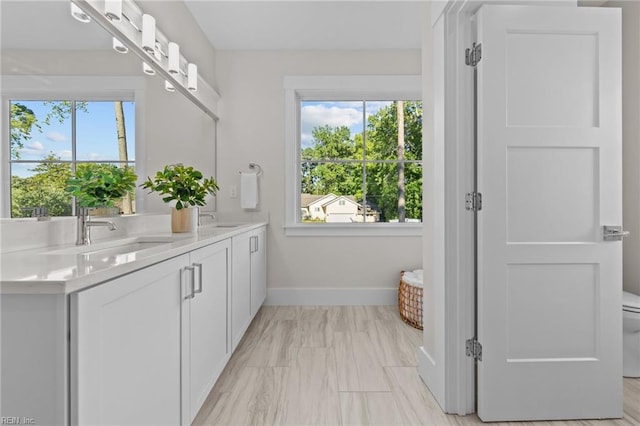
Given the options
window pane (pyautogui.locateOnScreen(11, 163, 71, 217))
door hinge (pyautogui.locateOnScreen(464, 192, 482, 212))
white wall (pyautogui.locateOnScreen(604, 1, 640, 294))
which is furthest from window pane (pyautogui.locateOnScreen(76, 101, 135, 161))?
white wall (pyautogui.locateOnScreen(604, 1, 640, 294))

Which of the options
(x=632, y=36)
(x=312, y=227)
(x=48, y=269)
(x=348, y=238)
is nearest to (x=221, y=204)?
(x=312, y=227)

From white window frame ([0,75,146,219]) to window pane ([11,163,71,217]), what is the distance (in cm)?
3

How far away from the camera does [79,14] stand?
5.26 feet

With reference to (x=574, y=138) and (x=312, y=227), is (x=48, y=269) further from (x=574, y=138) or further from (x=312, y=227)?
(x=312, y=227)

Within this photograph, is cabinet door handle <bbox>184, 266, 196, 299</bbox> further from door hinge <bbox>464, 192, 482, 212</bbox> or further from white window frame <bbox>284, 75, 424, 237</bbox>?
white window frame <bbox>284, 75, 424, 237</bbox>

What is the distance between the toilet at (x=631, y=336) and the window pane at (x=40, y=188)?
2.92m

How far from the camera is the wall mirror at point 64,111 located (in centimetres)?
128

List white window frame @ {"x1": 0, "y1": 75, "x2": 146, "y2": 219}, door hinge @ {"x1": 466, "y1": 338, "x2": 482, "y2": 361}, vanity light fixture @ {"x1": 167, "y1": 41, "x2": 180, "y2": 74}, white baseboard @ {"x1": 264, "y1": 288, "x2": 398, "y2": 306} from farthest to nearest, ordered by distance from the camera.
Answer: white baseboard @ {"x1": 264, "y1": 288, "x2": 398, "y2": 306} < vanity light fixture @ {"x1": 167, "y1": 41, "x2": 180, "y2": 74} < door hinge @ {"x1": 466, "y1": 338, "x2": 482, "y2": 361} < white window frame @ {"x1": 0, "y1": 75, "x2": 146, "y2": 219}

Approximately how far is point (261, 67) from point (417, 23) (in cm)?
151

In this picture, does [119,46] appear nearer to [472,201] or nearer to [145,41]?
[145,41]

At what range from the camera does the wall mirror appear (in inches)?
50.3

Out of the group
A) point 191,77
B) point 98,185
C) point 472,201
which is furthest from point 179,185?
point 472,201

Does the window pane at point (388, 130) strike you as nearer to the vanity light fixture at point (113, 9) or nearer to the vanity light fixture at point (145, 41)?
the vanity light fixture at point (145, 41)

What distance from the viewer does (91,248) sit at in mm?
1495
